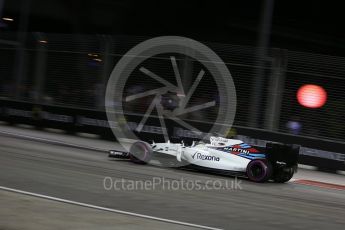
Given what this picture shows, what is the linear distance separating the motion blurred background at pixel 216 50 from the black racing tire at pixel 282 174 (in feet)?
15.4

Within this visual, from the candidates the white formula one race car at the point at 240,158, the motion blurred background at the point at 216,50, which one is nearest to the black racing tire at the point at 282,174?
the white formula one race car at the point at 240,158

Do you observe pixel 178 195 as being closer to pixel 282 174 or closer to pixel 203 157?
pixel 203 157

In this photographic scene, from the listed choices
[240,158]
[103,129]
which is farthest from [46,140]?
[240,158]

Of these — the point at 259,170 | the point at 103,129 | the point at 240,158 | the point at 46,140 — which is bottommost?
the point at 46,140

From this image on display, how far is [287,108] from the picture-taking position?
18.3 meters

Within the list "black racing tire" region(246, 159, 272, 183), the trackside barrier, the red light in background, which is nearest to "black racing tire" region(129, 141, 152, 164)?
the trackside barrier

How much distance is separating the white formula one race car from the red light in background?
5.16m

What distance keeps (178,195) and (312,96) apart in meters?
9.26

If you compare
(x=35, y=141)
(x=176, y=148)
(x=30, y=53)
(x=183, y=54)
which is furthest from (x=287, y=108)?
(x=30, y=53)

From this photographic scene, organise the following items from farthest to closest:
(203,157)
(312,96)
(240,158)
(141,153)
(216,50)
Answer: (216,50), (312,96), (141,153), (203,157), (240,158)

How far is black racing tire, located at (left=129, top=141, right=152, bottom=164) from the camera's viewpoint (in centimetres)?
1398

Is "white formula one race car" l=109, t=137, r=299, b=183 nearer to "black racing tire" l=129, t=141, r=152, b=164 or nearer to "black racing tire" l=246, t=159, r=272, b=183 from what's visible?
"black racing tire" l=246, t=159, r=272, b=183

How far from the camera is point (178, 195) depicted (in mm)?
9977

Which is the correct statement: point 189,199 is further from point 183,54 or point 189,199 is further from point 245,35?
point 245,35
